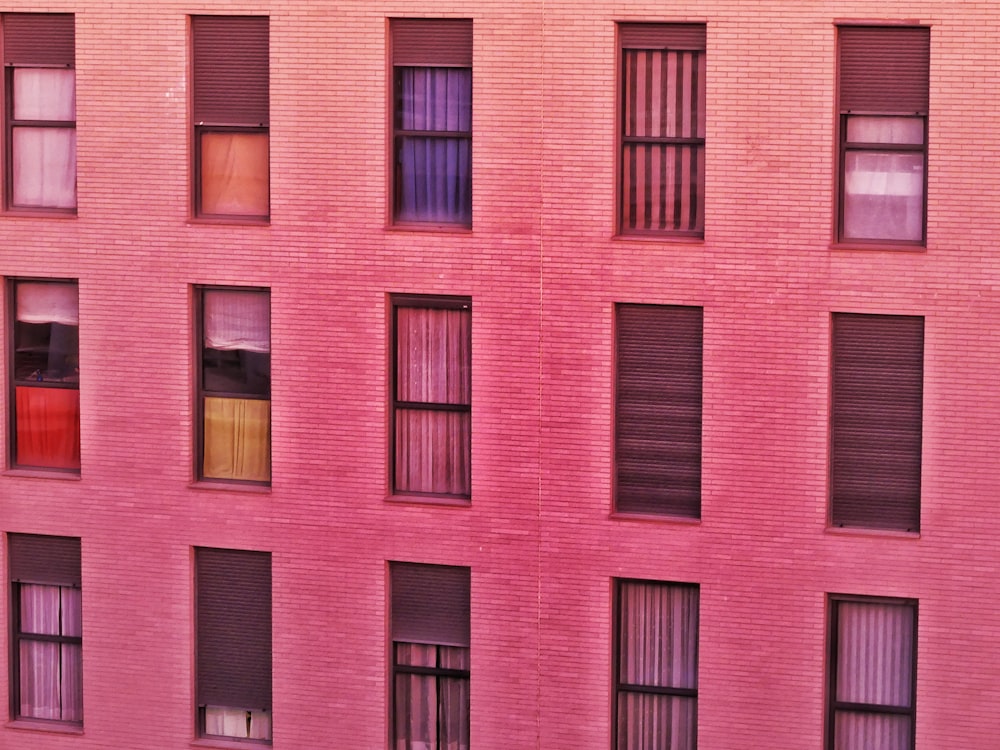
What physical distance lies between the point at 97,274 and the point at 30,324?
1201 mm

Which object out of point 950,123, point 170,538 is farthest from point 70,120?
point 950,123

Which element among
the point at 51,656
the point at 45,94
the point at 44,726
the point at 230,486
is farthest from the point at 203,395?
the point at 44,726

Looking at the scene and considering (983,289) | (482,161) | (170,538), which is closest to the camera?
(983,289)

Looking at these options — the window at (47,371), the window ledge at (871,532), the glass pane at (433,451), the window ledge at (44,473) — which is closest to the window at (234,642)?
the window ledge at (44,473)

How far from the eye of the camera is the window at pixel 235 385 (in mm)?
20469

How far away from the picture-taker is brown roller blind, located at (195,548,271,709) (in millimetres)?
20609

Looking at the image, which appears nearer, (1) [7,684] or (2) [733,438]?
(2) [733,438]

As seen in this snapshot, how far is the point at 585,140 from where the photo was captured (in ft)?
62.4

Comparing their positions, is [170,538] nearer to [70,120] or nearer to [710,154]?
[70,120]

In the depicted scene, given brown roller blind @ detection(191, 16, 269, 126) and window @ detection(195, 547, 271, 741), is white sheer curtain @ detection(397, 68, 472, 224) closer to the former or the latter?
brown roller blind @ detection(191, 16, 269, 126)

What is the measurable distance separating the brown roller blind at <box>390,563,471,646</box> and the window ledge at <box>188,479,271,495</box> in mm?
1743

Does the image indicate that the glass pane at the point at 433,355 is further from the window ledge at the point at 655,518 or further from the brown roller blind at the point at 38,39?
the brown roller blind at the point at 38,39

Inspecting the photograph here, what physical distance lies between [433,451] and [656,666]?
345 centimetres

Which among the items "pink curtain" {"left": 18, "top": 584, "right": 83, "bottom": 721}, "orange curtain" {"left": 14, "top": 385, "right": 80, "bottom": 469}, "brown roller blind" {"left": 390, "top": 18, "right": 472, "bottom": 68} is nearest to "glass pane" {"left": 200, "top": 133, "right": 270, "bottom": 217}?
"brown roller blind" {"left": 390, "top": 18, "right": 472, "bottom": 68}
